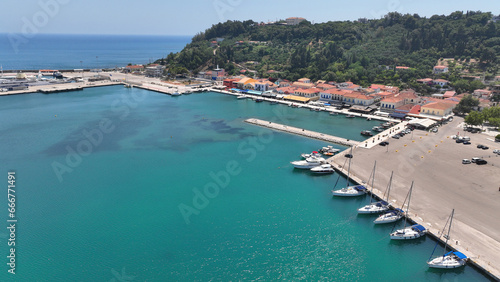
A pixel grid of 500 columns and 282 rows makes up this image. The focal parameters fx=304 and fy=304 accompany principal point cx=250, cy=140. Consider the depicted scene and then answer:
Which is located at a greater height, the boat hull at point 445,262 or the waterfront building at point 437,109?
the waterfront building at point 437,109

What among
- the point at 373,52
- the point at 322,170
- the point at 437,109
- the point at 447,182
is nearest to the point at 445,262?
the point at 447,182

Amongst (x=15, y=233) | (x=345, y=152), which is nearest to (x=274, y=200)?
(x=345, y=152)

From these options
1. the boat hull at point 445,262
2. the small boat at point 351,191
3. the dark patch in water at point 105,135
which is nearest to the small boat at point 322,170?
the small boat at point 351,191

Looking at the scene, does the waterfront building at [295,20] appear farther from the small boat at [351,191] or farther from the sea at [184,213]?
the small boat at [351,191]

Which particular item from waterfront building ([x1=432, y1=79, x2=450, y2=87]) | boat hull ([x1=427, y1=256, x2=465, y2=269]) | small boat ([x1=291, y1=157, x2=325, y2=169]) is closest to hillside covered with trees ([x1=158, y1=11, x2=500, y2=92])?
waterfront building ([x1=432, y1=79, x2=450, y2=87])

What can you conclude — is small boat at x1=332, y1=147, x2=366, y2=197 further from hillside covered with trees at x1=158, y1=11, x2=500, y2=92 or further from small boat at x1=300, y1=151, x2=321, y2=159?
hillside covered with trees at x1=158, y1=11, x2=500, y2=92

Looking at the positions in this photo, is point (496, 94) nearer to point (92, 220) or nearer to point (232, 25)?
point (92, 220)

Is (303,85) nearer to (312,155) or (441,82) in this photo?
(441,82)
